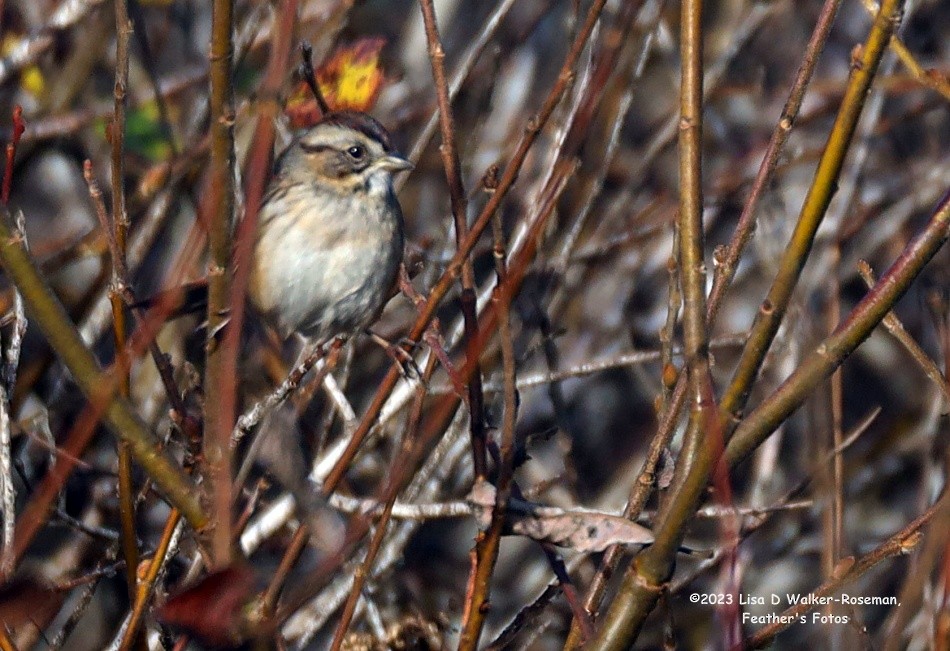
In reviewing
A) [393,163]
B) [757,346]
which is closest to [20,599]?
[757,346]

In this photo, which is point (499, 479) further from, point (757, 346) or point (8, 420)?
point (8, 420)

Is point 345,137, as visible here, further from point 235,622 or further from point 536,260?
point 235,622

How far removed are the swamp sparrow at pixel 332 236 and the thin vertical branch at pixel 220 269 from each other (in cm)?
100

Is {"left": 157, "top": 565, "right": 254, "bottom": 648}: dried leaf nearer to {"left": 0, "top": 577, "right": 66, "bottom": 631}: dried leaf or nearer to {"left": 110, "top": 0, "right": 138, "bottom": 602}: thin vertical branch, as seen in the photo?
{"left": 0, "top": 577, "right": 66, "bottom": 631}: dried leaf

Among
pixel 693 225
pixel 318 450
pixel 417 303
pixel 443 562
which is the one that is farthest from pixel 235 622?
pixel 443 562

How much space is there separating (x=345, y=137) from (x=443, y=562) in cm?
193

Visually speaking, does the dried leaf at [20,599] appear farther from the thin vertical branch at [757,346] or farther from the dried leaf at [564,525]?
the thin vertical branch at [757,346]

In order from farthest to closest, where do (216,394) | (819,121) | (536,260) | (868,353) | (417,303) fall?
(868,353)
(819,121)
(536,260)
(417,303)
(216,394)

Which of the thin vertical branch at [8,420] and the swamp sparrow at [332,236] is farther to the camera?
the swamp sparrow at [332,236]

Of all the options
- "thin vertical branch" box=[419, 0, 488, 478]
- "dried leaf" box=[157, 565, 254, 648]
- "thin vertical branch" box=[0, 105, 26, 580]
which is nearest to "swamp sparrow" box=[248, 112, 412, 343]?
"thin vertical branch" box=[0, 105, 26, 580]

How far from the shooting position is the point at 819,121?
4.96 m

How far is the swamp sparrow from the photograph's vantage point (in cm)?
307

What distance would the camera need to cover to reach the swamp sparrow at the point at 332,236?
307 centimetres

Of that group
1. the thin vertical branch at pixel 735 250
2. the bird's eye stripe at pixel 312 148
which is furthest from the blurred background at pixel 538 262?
the thin vertical branch at pixel 735 250
